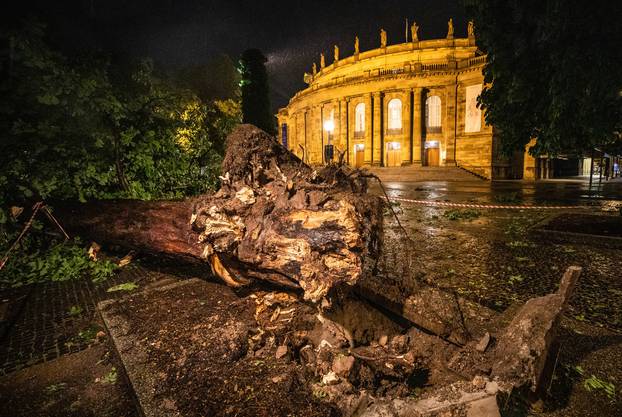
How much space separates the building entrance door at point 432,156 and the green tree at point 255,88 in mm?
23765

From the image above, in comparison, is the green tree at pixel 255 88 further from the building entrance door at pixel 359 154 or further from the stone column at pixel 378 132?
the building entrance door at pixel 359 154

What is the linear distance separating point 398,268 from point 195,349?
10.4ft

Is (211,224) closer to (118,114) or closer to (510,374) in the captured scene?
(510,374)

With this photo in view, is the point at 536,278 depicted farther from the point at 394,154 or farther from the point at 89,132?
the point at 394,154

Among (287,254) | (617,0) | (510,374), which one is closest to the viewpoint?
(510,374)

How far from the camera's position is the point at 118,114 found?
5.72 metres

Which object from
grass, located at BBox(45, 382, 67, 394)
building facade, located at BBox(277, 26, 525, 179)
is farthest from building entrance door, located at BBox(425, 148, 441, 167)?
grass, located at BBox(45, 382, 67, 394)

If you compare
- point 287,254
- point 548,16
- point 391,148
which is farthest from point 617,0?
point 391,148

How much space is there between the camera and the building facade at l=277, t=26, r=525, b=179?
34656mm

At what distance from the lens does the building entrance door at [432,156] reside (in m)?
39.7

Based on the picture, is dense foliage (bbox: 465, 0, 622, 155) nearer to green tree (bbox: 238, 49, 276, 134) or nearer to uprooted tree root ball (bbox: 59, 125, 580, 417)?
uprooted tree root ball (bbox: 59, 125, 580, 417)

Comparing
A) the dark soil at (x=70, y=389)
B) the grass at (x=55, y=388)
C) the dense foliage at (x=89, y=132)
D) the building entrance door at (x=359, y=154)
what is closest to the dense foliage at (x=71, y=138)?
the dense foliage at (x=89, y=132)

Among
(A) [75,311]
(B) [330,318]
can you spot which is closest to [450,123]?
(B) [330,318]

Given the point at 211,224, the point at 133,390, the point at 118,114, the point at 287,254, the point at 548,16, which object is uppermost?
the point at 548,16
